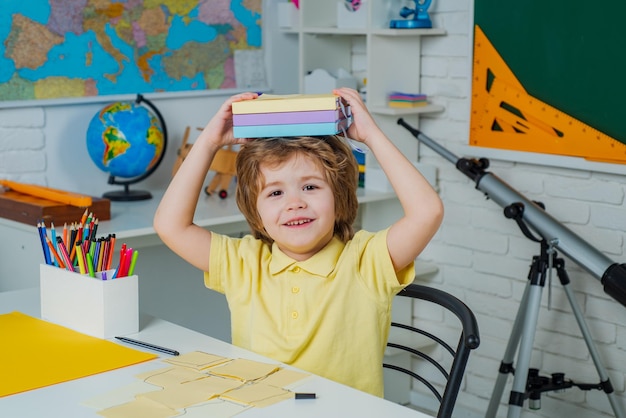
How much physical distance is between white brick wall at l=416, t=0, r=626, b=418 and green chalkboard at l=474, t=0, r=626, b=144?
0.14 metres

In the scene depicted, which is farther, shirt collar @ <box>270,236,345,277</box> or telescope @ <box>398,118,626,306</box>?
telescope @ <box>398,118,626,306</box>

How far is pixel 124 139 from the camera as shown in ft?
8.75

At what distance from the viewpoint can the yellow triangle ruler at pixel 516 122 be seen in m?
2.57

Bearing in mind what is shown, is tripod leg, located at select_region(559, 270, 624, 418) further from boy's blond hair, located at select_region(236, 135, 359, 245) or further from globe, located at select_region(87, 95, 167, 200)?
globe, located at select_region(87, 95, 167, 200)

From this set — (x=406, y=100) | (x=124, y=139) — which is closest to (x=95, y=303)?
(x=124, y=139)

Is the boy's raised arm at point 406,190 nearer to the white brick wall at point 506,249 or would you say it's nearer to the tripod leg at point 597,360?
the tripod leg at point 597,360

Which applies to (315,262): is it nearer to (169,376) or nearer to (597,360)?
(169,376)

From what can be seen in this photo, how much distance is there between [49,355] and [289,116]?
0.52m

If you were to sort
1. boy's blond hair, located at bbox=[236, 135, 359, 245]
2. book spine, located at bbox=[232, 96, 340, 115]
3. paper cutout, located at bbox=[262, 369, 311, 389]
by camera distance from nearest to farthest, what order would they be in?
paper cutout, located at bbox=[262, 369, 311, 389]
book spine, located at bbox=[232, 96, 340, 115]
boy's blond hair, located at bbox=[236, 135, 359, 245]

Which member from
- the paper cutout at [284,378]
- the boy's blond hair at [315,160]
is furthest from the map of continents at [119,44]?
the paper cutout at [284,378]

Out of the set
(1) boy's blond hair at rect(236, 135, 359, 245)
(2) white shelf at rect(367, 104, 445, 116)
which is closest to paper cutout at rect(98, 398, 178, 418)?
(1) boy's blond hair at rect(236, 135, 359, 245)

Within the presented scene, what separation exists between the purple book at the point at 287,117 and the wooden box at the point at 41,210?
1.00 meters

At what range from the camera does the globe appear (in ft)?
8.74

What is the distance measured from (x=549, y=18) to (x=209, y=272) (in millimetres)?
1445
